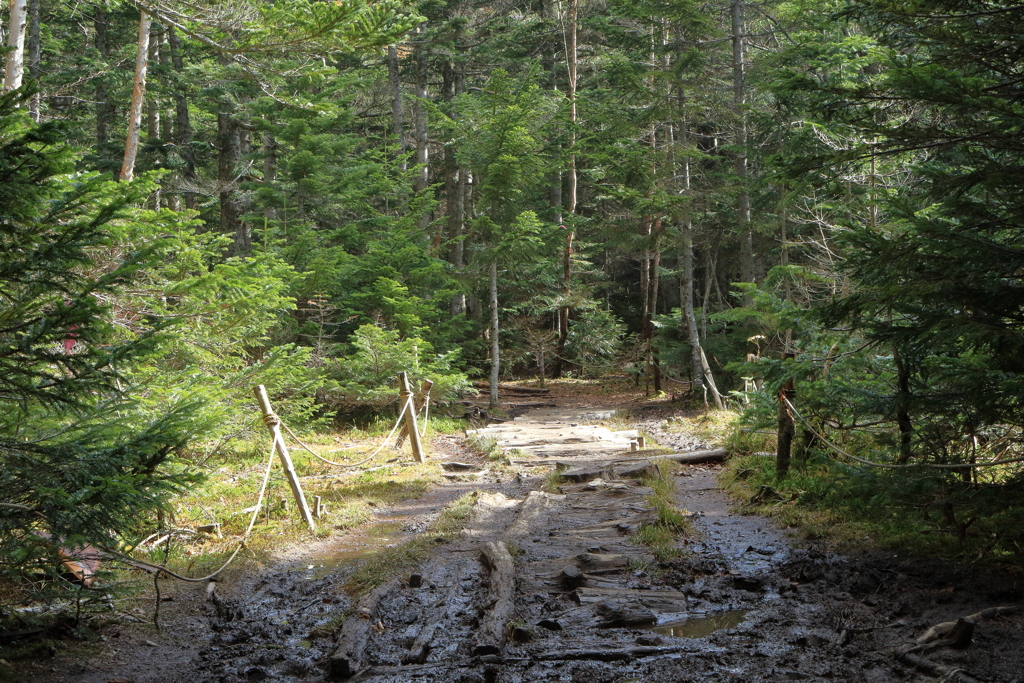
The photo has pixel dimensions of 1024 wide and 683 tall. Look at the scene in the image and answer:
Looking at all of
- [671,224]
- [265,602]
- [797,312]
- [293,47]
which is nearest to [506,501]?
[265,602]

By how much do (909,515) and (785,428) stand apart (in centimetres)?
269

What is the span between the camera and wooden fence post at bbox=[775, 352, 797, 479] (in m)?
8.54

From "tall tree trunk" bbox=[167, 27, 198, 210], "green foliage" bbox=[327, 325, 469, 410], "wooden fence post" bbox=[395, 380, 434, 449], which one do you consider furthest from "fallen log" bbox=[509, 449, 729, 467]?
"tall tree trunk" bbox=[167, 27, 198, 210]

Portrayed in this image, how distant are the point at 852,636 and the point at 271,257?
31.3 ft

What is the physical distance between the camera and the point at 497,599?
542cm

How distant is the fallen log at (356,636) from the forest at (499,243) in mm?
1558

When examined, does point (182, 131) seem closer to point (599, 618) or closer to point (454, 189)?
point (454, 189)

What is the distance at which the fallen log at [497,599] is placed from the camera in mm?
4668

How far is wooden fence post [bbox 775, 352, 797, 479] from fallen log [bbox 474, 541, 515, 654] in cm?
413

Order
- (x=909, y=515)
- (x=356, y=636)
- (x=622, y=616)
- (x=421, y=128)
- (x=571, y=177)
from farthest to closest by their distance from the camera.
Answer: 1. (x=421, y=128)
2. (x=571, y=177)
3. (x=909, y=515)
4. (x=622, y=616)
5. (x=356, y=636)

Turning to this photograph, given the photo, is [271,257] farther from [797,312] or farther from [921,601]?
[921,601]

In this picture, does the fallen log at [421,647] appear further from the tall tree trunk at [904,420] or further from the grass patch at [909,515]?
the tall tree trunk at [904,420]

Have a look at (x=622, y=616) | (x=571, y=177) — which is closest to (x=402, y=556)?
(x=622, y=616)

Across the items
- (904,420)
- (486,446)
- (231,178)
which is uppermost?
(231,178)
